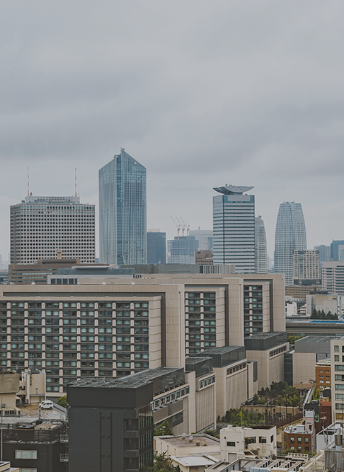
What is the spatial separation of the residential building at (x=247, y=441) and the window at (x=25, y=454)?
929 inches

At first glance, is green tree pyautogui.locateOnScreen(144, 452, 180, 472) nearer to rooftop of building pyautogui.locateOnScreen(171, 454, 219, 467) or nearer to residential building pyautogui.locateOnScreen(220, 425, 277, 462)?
rooftop of building pyautogui.locateOnScreen(171, 454, 219, 467)

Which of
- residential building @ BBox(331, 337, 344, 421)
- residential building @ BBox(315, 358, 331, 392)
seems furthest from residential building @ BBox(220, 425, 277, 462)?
residential building @ BBox(315, 358, 331, 392)

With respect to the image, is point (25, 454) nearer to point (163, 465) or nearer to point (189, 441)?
point (163, 465)

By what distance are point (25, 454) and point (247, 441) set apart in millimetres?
30440

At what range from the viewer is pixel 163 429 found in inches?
4850

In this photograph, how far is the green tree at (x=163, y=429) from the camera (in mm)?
120300

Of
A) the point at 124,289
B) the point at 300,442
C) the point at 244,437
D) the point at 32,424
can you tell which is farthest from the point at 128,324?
the point at 32,424

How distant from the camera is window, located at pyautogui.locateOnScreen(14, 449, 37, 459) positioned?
80188 mm

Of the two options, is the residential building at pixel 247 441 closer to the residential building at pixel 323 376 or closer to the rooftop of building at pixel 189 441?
the rooftop of building at pixel 189 441

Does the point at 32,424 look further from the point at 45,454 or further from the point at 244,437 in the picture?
the point at 244,437

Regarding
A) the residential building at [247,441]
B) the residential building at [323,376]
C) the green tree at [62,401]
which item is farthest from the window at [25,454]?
the residential building at [323,376]

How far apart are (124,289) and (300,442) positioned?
133 ft

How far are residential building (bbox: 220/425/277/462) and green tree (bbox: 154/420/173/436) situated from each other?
2176 cm

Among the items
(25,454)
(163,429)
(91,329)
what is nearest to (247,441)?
(163,429)
